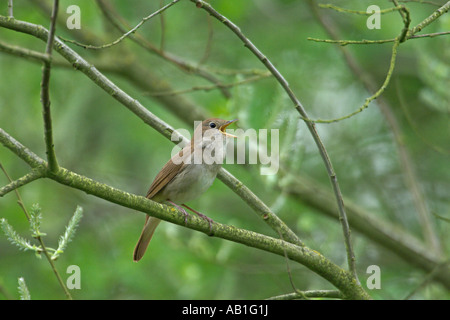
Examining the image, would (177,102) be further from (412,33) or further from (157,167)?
(412,33)

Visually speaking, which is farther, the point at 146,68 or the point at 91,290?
the point at 146,68

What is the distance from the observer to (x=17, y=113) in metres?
7.84

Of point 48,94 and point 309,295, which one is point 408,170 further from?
point 48,94

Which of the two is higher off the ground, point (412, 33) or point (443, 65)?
point (443, 65)

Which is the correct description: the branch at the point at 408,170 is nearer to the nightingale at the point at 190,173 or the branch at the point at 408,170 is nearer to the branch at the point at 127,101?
the nightingale at the point at 190,173

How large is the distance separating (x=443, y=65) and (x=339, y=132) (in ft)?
10.4

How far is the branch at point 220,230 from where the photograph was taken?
317cm

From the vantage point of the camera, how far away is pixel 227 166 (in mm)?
8047

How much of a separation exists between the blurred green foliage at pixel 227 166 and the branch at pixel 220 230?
6.63 feet

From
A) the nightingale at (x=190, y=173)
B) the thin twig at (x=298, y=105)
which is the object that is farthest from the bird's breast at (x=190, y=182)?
the thin twig at (x=298, y=105)

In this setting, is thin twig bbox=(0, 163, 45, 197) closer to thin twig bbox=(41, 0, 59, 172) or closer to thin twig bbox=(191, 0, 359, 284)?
thin twig bbox=(41, 0, 59, 172)

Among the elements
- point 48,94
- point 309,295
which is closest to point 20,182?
point 48,94

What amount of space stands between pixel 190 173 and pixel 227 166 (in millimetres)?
3146
